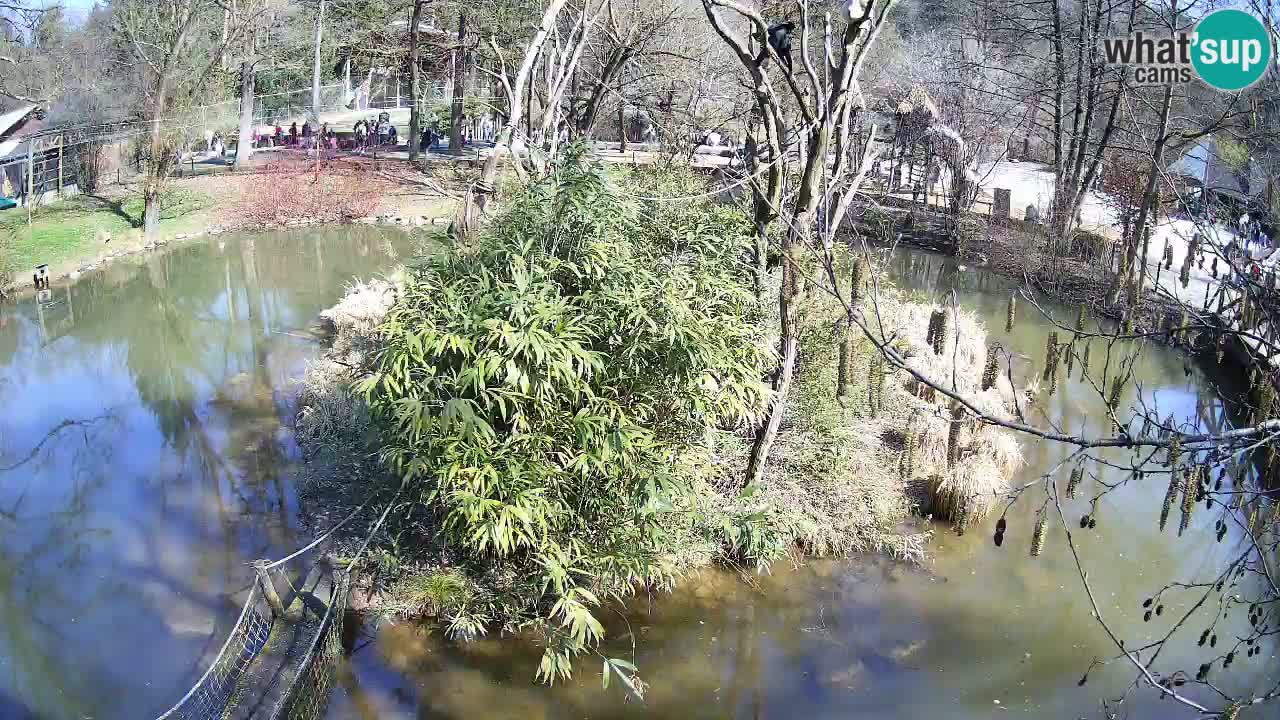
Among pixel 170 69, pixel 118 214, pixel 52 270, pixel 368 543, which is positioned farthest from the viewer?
pixel 118 214

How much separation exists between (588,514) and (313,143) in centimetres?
2202

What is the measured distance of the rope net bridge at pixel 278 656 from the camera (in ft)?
20.2

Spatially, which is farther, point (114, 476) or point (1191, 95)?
point (1191, 95)

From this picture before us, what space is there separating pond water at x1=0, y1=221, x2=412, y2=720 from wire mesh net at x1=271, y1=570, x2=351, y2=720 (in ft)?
2.87

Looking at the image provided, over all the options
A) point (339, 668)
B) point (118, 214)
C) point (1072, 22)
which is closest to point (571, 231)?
point (339, 668)

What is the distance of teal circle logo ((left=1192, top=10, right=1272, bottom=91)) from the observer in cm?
866

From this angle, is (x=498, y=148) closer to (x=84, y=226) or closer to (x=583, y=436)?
(x=583, y=436)

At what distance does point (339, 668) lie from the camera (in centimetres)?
684

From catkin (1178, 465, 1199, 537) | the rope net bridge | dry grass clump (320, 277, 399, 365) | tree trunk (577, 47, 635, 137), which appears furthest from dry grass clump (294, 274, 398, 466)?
catkin (1178, 465, 1199, 537)

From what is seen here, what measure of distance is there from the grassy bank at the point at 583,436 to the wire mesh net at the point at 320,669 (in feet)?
1.32

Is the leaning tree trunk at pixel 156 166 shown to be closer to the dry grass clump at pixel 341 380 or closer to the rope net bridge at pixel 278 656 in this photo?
the dry grass clump at pixel 341 380

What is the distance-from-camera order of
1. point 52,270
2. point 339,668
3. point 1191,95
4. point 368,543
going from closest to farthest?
point 339,668 < point 368,543 < point 52,270 < point 1191,95

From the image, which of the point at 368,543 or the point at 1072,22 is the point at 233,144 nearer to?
the point at 1072,22

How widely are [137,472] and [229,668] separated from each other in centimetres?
397
